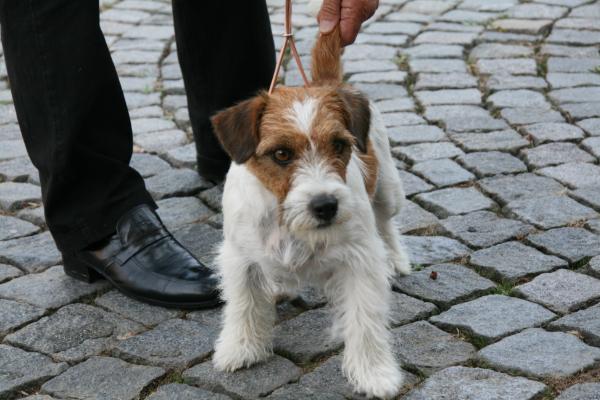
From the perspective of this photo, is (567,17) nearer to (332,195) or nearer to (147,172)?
(147,172)

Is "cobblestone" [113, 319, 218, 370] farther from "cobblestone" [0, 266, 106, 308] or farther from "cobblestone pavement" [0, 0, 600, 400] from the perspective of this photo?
"cobblestone" [0, 266, 106, 308]

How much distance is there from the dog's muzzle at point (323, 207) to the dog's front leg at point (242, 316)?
573 millimetres

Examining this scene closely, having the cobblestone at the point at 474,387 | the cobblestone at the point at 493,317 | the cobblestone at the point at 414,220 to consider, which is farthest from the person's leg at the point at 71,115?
the cobblestone at the point at 474,387

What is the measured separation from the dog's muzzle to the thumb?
113cm

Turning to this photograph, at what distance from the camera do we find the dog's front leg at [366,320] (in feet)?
12.4

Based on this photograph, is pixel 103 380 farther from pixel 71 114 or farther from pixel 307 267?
pixel 71 114

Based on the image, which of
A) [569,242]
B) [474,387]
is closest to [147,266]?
[474,387]

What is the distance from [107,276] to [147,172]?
1591 mm

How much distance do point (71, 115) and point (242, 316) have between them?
1.23 metres

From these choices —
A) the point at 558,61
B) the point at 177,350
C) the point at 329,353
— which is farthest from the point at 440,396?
the point at 558,61

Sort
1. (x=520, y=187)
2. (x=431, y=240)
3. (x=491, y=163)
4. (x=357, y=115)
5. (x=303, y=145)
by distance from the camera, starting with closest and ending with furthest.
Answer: (x=303, y=145) < (x=357, y=115) < (x=431, y=240) < (x=520, y=187) < (x=491, y=163)

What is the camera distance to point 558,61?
25.6 feet

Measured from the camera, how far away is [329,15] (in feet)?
14.6

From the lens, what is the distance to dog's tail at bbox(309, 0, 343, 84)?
444 cm
